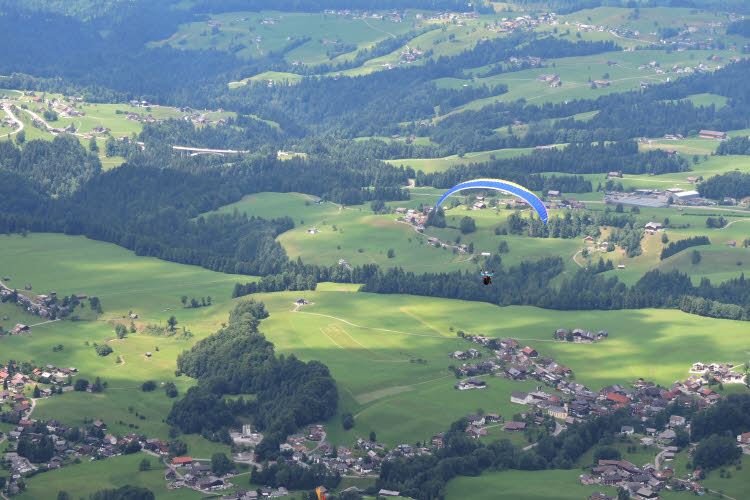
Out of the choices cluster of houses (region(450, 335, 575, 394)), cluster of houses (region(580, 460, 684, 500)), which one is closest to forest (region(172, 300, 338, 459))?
cluster of houses (region(450, 335, 575, 394))

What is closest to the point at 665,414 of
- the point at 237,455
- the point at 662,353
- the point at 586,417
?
the point at 586,417

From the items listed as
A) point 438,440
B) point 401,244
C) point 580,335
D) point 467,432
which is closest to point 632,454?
point 467,432

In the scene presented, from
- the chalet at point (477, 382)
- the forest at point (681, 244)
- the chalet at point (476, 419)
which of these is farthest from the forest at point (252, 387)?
the forest at point (681, 244)

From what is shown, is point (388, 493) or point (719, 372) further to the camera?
point (719, 372)

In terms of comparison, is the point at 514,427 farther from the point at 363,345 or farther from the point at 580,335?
the point at 580,335

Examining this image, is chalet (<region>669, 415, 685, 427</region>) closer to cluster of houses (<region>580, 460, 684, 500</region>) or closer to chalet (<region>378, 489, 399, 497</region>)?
cluster of houses (<region>580, 460, 684, 500</region>)
